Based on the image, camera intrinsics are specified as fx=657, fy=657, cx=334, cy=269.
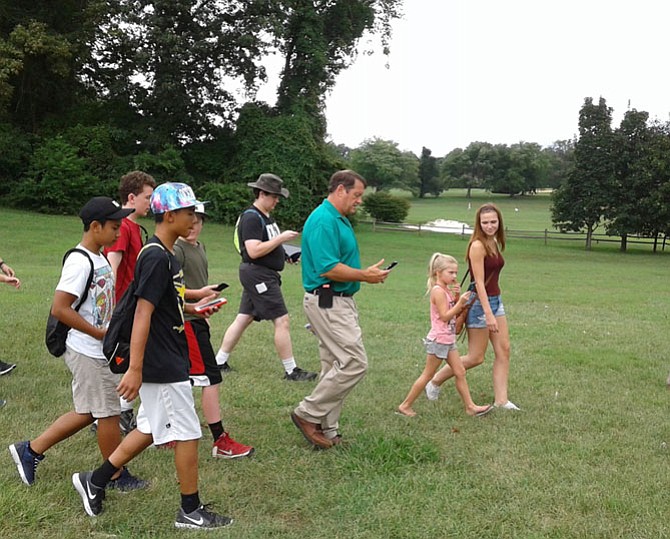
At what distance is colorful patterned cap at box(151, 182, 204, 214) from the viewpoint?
357 centimetres

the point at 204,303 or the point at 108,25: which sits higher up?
the point at 108,25

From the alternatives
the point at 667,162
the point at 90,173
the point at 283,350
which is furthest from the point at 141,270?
the point at 667,162

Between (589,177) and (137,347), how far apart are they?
3858 cm

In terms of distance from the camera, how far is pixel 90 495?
3.74 meters

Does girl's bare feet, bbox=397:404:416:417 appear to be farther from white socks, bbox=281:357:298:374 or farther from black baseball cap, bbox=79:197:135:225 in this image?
black baseball cap, bbox=79:197:135:225

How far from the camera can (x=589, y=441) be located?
5113 mm

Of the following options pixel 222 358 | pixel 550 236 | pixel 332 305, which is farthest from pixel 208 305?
Answer: pixel 550 236

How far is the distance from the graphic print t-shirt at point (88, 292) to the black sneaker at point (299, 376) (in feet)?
9.80

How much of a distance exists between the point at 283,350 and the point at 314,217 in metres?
2.35

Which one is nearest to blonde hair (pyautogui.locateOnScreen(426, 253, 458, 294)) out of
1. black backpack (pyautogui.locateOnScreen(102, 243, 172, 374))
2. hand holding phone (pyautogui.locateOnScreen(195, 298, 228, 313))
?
hand holding phone (pyautogui.locateOnScreen(195, 298, 228, 313))

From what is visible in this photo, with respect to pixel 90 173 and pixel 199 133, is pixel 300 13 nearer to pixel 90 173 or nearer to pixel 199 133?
pixel 199 133

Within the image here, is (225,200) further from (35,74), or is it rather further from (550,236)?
(550,236)

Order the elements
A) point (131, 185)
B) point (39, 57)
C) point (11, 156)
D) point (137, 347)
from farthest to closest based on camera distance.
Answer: point (39, 57) < point (11, 156) < point (131, 185) < point (137, 347)

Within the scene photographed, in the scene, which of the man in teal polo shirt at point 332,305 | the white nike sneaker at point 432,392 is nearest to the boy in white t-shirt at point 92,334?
the man in teal polo shirt at point 332,305
